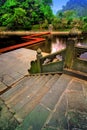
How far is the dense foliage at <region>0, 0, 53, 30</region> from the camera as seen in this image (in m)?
19.3

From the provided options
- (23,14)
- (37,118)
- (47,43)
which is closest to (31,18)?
(23,14)

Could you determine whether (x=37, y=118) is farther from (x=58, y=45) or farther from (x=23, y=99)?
(x=58, y=45)

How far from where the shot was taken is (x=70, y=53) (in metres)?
3.83

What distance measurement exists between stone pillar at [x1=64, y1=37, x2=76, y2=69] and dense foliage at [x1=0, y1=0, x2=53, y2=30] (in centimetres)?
1652

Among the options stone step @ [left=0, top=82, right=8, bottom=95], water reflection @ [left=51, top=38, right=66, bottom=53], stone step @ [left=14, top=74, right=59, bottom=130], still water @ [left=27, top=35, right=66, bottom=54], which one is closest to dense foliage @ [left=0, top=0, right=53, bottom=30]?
still water @ [left=27, top=35, right=66, bottom=54]

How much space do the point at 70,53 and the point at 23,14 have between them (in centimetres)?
1758

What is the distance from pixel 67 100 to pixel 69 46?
Answer: 1.52 meters

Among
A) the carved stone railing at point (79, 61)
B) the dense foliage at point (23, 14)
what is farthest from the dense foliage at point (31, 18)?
the carved stone railing at point (79, 61)

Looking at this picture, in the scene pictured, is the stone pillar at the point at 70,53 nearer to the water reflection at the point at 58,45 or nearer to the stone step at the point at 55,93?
the stone step at the point at 55,93

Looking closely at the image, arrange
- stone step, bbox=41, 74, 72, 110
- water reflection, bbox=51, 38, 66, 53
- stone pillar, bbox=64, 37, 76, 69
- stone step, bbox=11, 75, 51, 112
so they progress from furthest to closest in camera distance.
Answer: water reflection, bbox=51, 38, 66, 53 < stone pillar, bbox=64, 37, 76, 69 < stone step, bbox=11, 75, 51, 112 < stone step, bbox=41, 74, 72, 110

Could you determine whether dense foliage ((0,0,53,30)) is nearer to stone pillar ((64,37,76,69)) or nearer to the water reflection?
the water reflection

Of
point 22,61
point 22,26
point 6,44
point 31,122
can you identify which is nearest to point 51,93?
point 31,122

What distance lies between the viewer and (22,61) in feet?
24.3

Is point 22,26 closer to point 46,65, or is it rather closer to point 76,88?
point 46,65
